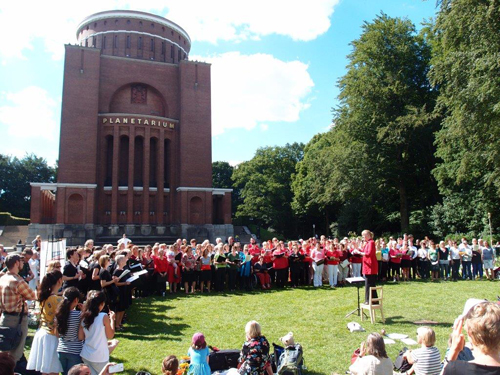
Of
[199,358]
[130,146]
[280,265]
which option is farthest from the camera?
[130,146]

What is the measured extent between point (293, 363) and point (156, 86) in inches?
1447

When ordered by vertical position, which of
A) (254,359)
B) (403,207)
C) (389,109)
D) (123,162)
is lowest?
(254,359)

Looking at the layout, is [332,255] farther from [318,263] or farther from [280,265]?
[280,265]

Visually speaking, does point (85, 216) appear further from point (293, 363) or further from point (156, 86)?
point (293, 363)

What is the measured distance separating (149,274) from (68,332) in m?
8.45

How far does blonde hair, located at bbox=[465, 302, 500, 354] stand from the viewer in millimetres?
2475

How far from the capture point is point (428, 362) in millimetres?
4508

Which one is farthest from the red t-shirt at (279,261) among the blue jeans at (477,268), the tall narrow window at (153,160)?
the tall narrow window at (153,160)

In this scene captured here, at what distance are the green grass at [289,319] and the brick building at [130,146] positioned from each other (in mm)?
24202

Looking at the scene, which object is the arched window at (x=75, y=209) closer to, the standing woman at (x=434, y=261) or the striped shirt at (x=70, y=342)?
the standing woman at (x=434, y=261)

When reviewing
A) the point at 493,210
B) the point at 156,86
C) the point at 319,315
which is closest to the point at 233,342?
the point at 319,315

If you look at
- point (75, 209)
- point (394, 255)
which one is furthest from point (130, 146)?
point (394, 255)

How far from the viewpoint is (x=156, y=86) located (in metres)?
38.5

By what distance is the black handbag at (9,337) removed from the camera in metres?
4.55
